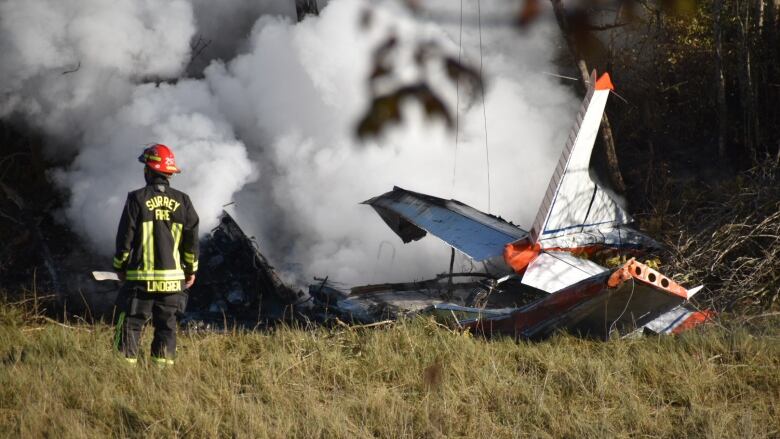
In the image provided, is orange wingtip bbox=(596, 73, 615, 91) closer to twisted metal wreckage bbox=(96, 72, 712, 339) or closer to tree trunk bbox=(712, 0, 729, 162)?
twisted metal wreckage bbox=(96, 72, 712, 339)

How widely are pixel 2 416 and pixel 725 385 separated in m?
4.05

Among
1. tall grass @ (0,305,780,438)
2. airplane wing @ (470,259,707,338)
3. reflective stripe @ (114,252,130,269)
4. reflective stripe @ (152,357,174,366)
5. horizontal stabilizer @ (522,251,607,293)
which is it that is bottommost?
tall grass @ (0,305,780,438)

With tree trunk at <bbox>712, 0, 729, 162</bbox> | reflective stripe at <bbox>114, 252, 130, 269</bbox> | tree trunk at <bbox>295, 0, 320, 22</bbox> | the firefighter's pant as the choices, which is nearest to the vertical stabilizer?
the firefighter's pant

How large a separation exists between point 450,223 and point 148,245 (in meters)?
3.15

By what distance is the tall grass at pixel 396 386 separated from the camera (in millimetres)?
4027

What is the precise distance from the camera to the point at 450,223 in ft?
24.0

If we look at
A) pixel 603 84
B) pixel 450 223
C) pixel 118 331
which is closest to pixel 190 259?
pixel 118 331

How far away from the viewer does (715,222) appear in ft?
24.8

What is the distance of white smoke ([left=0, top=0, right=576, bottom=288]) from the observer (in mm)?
10039

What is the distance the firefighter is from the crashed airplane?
2069mm

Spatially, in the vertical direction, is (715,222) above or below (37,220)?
below

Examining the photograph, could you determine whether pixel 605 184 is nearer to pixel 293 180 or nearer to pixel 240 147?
pixel 293 180

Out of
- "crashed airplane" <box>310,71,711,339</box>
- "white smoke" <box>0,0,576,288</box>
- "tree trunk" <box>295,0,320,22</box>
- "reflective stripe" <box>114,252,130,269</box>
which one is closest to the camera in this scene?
"reflective stripe" <box>114,252,130,269</box>

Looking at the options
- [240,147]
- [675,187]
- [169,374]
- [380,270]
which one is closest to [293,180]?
[240,147]
